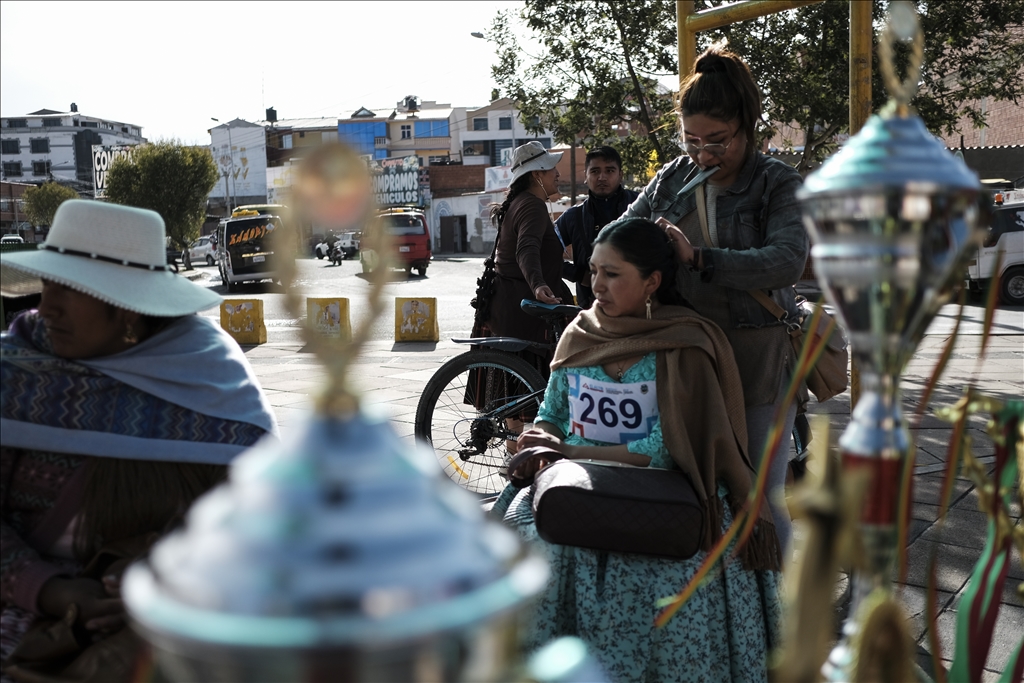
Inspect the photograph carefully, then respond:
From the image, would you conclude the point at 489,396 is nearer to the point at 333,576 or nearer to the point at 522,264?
the point at 522,264

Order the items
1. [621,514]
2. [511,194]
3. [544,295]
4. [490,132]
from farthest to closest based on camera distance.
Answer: [490,132]
[511,194]
[544,295]
[621,514]

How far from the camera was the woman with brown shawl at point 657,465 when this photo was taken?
8.56ft

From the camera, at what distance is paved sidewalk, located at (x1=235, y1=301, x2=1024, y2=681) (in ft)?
10.5

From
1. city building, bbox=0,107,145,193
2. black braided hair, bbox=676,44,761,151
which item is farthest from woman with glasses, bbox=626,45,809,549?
city building, bbox=0,107,145,193

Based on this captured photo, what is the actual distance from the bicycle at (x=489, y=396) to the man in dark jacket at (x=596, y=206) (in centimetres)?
62

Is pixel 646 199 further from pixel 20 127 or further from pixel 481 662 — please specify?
pixel 20 127

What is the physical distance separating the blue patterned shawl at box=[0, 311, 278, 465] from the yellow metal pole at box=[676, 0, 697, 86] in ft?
7.25

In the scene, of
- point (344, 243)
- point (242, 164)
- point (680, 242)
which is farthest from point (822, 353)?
point (242, 164)

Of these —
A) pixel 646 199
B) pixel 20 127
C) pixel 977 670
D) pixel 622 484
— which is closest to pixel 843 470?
pixel 977 670

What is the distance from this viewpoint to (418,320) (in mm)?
12273

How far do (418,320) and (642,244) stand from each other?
966cm

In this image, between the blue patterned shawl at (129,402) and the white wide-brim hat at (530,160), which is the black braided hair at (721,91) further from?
the white wide-brim hat at (530,160)

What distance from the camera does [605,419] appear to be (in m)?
2.82

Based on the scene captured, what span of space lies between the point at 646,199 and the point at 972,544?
88.9 inches
